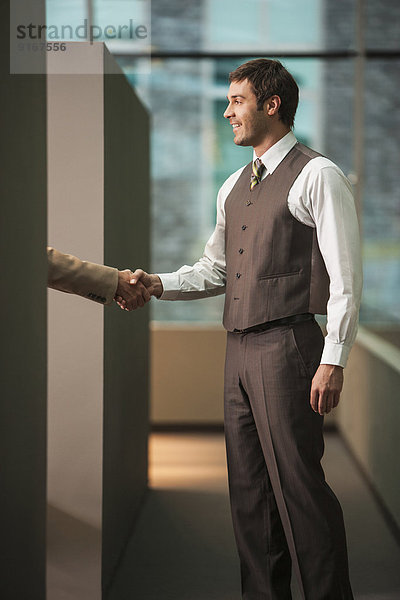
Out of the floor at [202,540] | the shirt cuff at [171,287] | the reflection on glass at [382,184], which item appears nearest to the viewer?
the shirt cuff at [171,287]

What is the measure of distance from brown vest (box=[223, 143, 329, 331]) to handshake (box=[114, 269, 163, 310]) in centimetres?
37

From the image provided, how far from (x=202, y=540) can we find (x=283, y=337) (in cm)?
141

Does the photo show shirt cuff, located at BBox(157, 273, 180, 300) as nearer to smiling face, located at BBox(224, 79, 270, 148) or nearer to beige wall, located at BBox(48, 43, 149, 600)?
beige wall, located at BBox(48, 43, 149, 600)

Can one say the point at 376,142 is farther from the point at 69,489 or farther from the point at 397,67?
the point at 69,489

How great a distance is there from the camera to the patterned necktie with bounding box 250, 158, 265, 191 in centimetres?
209

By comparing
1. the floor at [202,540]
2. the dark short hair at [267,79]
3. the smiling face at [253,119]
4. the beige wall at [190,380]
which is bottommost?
the floor at [202,540]

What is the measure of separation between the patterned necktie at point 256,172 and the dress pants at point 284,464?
16.1 inches

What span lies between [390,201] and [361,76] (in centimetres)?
120

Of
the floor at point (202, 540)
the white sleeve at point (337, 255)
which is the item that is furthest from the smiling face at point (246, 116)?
the floor at point (202, 540)

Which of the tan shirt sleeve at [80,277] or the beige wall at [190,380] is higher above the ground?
the tan shirt sleeve at [80,277]

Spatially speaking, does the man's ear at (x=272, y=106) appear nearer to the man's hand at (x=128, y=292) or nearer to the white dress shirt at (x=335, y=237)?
the white dress shirt at (x=335, y=237)

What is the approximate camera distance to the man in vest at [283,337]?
1917 mm

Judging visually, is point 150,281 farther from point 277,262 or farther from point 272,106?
point 272,106

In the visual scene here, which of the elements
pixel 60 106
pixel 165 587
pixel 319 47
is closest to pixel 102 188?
pixel 60 106
